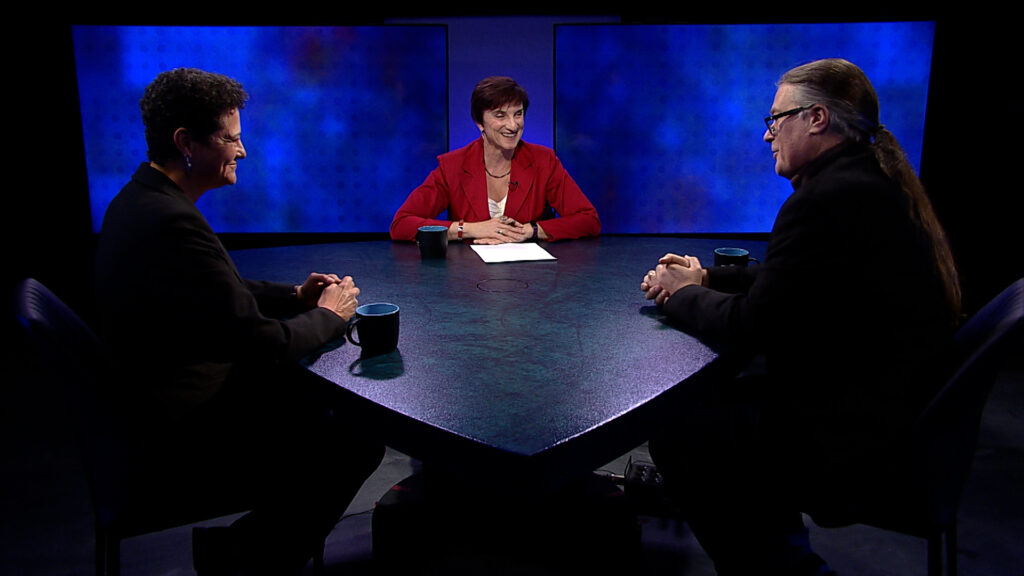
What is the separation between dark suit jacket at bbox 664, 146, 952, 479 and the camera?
4.31 ft

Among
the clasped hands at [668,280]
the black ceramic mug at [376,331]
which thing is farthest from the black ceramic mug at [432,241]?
the black ceramic mug at [376,331]

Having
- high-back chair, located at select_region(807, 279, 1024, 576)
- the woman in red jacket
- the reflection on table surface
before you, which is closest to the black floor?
the reflection on table surface

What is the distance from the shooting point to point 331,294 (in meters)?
1.65

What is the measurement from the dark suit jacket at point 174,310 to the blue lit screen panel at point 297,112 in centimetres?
275

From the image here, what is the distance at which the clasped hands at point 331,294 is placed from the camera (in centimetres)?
162

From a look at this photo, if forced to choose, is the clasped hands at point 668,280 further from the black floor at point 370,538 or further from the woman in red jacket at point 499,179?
the woman in red jacket at point 499,179

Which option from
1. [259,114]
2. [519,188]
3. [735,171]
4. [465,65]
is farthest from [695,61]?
[259,114]

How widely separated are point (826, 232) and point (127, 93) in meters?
3.98

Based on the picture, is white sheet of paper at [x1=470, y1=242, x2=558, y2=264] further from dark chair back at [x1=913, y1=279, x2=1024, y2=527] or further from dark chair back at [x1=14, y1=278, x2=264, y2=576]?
dark chair back at [x1=913, y1=279, x2=1024, y2=527]

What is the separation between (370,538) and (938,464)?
162 centimetres

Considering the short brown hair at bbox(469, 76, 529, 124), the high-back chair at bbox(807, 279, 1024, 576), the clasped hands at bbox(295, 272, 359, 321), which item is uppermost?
the short brown hair at bbox(469, 76, 529, 124)

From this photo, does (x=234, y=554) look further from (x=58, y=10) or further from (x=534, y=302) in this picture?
(x=58, y=10)

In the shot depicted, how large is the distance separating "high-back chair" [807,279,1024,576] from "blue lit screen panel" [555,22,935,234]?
281 centimetres

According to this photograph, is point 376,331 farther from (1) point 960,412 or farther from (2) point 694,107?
(2) point 694,107
